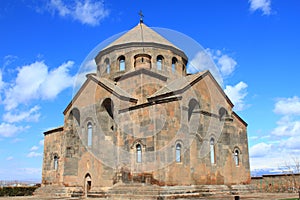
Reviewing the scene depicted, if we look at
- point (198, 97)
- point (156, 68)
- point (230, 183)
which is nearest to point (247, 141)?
point (230, 183)

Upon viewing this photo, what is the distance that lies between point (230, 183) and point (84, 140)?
847 cm

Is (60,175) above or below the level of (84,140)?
below

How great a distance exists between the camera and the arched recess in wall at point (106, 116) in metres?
16.5

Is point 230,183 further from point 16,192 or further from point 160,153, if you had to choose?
point 16,192

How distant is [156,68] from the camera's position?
19.6 meters

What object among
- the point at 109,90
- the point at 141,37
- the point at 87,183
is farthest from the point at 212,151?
the point at 141,37

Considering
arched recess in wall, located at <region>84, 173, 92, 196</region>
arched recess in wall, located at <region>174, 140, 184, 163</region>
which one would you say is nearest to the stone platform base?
arched recess in wall, located at <region>84, 173, 92, 196</region>

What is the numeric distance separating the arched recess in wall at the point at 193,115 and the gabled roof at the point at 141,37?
6158 mm

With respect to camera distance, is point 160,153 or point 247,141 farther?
point 247,141

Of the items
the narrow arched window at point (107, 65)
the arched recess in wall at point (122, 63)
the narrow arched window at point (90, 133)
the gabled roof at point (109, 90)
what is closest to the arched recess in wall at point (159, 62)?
the arched recess in wall at point (122, 63)

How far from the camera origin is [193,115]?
15.9m

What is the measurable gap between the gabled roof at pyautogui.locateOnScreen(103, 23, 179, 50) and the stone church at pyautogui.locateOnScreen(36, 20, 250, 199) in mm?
185

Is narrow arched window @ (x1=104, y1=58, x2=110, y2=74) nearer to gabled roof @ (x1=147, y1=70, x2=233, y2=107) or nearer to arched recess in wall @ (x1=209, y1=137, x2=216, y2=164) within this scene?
gabled roof @ (x1=147, y1=70, x2=233, y2=107)

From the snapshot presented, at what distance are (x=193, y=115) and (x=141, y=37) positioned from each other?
774 cm
